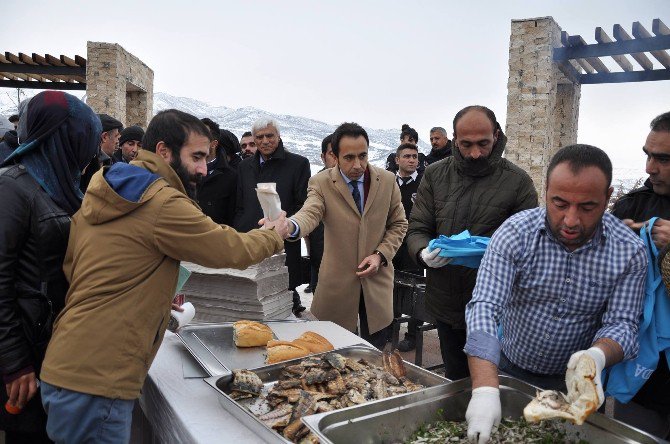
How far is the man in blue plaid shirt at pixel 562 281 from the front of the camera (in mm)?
1320

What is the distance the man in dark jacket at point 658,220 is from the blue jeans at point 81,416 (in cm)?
167

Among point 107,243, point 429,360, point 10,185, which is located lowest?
point 429,360

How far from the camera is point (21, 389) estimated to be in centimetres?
158

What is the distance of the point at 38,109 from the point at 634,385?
2.08m

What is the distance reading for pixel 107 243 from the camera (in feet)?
4.97

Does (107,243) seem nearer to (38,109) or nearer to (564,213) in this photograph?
(38,109)

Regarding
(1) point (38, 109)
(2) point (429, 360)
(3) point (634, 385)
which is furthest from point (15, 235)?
(2) point (429, 360)

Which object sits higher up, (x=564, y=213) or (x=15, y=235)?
(x=564, y=213)

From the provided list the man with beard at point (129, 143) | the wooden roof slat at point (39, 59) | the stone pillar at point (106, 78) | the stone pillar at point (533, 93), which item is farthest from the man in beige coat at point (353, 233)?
the wooden roof slat at point (39, 59)

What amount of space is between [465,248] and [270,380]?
862mm

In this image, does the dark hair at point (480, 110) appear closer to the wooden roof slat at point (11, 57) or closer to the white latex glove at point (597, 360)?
the white latex glove at point (597, 360)

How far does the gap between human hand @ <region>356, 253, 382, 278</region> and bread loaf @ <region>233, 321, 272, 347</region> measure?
807mm


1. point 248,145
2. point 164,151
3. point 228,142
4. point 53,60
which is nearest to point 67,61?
point 53,60

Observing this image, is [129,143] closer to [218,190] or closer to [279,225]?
[218,190]
